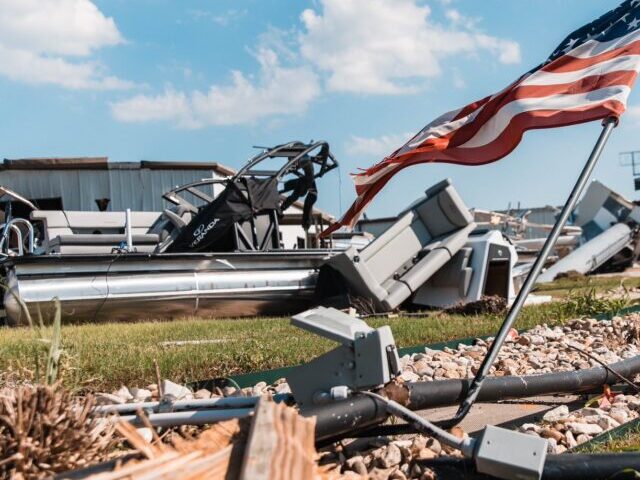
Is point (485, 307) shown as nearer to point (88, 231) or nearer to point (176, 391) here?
point (176, 391)

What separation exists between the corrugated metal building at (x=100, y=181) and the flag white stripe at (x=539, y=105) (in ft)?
71.3

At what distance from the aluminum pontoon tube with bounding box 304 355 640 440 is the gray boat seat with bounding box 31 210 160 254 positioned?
395 inches

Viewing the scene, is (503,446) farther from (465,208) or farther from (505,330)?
(465,208)

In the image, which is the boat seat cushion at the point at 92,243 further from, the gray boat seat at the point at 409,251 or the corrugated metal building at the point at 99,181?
the corrugated metal building at the point at 99,181

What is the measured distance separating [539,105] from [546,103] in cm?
5

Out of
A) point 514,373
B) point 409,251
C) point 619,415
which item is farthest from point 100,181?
point 619,415

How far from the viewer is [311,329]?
128 inches

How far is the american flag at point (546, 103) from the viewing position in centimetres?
470

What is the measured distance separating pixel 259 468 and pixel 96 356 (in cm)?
378

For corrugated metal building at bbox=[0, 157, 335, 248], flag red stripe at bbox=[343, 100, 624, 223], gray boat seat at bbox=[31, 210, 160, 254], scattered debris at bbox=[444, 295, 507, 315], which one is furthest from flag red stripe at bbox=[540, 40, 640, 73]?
corrugated metal building at bbox=[0, 157, 335, 248]

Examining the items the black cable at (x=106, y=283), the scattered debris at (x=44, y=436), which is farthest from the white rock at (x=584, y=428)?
the black cable at (x=106, y=283)

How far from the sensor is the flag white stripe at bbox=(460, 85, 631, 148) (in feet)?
15.3

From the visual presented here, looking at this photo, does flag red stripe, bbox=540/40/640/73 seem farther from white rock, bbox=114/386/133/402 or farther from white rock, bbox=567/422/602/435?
white rock, bbox=114/386/133/402

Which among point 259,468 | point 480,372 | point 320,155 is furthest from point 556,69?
point 320,155
